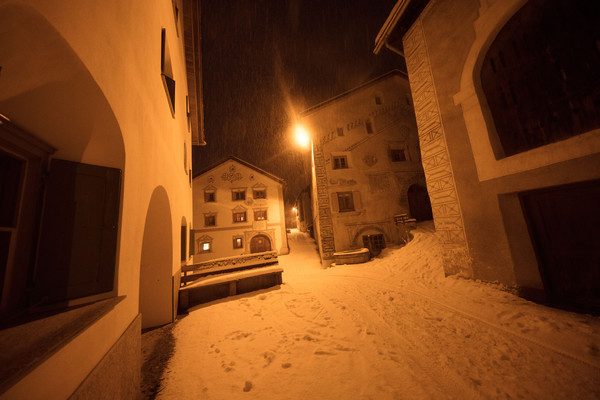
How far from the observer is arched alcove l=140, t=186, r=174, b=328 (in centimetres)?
489

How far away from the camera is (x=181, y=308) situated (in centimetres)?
588

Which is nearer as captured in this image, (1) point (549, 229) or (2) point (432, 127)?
(1) point (549, 229)

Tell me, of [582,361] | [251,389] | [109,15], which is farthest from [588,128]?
[109,15]

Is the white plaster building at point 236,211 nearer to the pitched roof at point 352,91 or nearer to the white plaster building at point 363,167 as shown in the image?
the white plaster building at point 363,167

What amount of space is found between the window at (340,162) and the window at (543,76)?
27.9ft

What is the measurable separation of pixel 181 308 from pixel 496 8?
11040 mm

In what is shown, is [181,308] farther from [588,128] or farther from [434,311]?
[588,128]

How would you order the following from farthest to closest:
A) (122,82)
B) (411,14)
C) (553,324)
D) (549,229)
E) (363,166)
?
(363,166) → (411,14) → (549,229) → (553,324) → (122,82)

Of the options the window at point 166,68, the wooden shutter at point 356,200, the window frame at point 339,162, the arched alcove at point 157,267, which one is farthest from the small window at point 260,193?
the arched alcove at point 157,267

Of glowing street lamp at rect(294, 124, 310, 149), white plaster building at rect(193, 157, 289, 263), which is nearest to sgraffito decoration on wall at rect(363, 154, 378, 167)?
glowing street lamp at rect(294, 124, 310, 149)

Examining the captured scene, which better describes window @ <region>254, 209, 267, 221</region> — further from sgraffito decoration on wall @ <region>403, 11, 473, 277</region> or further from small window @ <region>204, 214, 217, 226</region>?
sgraffito decoration on wall @ <region>403, 11, 473, 277</region>

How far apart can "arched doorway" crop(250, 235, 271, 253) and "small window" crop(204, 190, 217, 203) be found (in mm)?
5023

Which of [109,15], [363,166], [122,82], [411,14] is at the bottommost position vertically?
[122,82]

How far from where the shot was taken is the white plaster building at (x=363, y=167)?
13.0 meters
